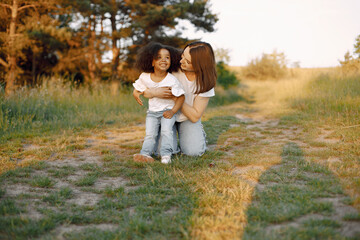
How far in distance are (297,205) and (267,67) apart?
23.2m

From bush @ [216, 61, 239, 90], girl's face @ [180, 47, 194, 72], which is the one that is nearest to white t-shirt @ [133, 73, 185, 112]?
girl's face @ [180, 47, 194, 72]

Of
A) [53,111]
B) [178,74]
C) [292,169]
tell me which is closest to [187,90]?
[178,74]

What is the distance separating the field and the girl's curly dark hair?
119cm

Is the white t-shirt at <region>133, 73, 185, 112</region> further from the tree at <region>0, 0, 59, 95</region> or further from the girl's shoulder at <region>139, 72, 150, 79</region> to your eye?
the tree at <region>0, 0, 59, 95</region>

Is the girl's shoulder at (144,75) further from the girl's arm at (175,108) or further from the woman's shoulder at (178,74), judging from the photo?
the girl's arm at (175,108)

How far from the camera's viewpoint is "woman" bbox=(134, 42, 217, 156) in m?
3.61

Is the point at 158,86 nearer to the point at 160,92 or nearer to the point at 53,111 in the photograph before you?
the point at 160,92

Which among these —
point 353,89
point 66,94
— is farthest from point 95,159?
point 353,89

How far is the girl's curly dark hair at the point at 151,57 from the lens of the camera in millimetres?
3656

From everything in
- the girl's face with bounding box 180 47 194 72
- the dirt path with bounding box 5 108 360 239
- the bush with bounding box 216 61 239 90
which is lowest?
the dirt path with bounding box 5 108 360 239

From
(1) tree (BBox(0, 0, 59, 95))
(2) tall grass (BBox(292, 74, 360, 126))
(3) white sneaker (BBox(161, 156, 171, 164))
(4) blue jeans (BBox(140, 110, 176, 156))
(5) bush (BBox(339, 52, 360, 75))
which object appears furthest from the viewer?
(1) tree (BBox(0, 0, 59, 95))

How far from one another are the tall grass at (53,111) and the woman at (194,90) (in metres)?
2.66

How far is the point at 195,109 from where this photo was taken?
12.3 feet

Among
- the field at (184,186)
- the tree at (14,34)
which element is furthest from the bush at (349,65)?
the tree at (14,34)
